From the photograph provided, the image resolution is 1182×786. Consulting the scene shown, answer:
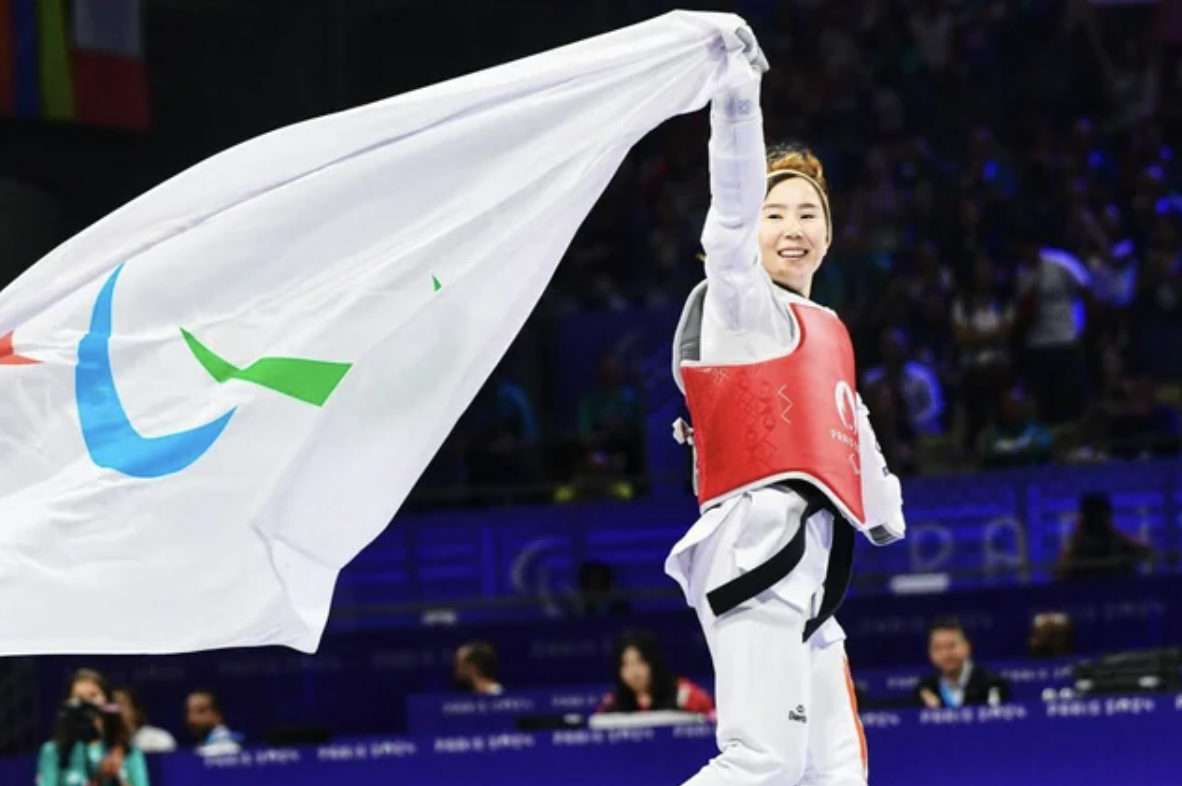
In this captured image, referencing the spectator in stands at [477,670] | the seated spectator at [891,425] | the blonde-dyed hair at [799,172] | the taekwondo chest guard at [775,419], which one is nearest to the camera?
the taekwondo chest guard at [775,419]

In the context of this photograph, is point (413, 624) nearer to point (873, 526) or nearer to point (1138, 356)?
point (1138, 356)

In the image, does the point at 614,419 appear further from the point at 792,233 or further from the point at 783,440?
the point at 783,440

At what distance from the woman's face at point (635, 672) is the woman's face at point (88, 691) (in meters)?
2.77

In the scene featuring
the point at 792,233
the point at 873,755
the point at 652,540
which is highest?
the point at 792,233

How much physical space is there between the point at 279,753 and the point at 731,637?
511 cm

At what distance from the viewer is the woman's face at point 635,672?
11.7 meters

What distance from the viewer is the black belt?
18.9ft

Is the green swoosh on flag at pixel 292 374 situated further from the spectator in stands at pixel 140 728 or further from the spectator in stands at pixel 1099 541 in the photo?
the spectator in stands at pixel 1099 541

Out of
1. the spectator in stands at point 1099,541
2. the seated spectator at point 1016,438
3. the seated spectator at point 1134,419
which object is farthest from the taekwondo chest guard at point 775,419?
the seated spectator at point 1134,419

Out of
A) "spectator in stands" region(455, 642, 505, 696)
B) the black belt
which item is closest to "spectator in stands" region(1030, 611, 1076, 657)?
"spectator in stands" region(455, 642, 505, 696)

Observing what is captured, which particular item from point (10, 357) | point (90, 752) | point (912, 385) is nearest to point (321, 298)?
point (10, 357)

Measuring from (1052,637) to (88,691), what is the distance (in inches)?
214

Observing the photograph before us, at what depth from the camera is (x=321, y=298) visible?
6238 millimetres

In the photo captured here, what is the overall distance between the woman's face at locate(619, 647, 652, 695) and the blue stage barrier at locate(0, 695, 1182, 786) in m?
1.37
